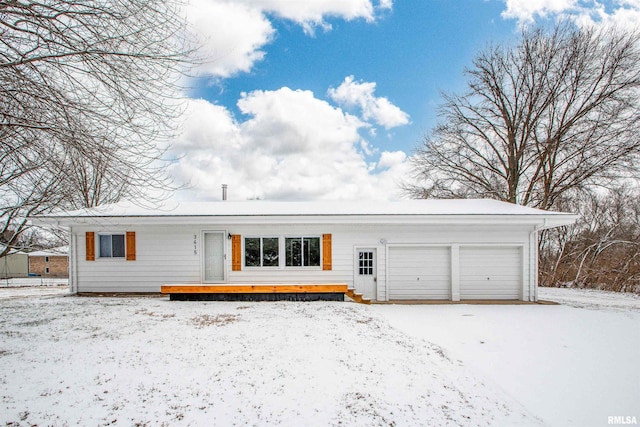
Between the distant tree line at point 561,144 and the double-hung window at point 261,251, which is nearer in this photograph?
the double-hung window at point 261,251

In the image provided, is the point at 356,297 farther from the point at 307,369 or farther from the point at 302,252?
the point at 307,369

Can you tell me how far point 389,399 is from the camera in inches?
159

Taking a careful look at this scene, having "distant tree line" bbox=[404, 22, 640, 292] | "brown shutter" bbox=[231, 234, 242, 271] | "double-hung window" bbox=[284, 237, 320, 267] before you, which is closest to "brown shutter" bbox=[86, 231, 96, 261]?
"brown shutter" bbox=[231, 234, 242, 271]

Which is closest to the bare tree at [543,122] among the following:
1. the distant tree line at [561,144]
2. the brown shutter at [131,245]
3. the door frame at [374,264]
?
the distant tree line at [561,144]

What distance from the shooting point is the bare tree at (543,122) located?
1574 centimetres

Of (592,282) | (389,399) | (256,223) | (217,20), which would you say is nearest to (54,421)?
(389,399)

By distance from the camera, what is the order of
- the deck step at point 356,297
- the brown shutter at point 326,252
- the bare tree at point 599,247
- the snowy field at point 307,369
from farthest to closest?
1. the bare tree at point 599,247
2. the brown shutter at point 326,252
3. the deck step at point 356,297
4. the snowy field at point 307,369

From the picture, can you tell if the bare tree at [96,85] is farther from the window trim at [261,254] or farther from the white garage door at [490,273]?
the white garage door at [490,273]

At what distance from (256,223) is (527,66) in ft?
55.0

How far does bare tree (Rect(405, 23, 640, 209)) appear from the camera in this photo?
15.7 meters

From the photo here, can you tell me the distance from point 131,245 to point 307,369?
8.53 metres

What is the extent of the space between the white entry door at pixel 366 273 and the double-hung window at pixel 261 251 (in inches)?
101

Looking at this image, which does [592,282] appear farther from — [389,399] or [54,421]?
[54,421]

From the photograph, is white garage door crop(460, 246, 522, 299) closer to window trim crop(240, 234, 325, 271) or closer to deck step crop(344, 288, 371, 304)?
deck step crop(344, 288, 371, 304)
